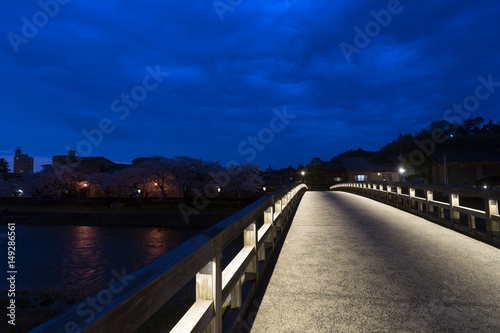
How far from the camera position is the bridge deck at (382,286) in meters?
3.24

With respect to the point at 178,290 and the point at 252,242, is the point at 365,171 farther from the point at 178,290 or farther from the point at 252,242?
the point at 178,290

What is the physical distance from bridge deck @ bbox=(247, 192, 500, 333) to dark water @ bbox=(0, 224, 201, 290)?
48.5ft

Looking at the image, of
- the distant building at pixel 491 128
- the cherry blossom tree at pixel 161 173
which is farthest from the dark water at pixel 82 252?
the distant building at pixel 491 128

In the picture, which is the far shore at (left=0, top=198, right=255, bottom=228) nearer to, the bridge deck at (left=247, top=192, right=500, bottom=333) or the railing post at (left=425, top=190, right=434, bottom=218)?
the railing post at (left=425, top=190, right=434, bottom=218)

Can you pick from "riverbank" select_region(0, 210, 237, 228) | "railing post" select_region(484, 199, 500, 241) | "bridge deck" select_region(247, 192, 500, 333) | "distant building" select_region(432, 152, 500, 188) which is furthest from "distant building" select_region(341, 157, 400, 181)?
"bridge deck" select_region(247, 192, 500, 333)

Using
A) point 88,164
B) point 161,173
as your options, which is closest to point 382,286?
point 161,173

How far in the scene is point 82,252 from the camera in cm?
2420

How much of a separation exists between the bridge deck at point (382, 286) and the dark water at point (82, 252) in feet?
48.5

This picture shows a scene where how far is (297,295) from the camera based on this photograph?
13.0ft

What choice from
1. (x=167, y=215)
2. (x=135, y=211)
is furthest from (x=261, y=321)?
(x=135, y=211)

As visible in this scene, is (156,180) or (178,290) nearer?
(178,290)

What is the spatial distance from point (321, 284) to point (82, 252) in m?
25.5

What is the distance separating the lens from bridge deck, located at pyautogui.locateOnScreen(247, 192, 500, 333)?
3.24m

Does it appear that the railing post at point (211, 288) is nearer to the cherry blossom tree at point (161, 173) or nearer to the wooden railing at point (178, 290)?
the wooden railing at point (178, 290)
